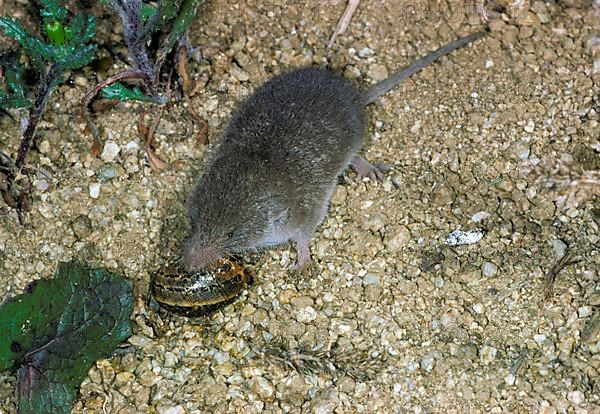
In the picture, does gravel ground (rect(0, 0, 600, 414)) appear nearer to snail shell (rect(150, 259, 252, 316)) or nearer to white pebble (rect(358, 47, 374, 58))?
white pebble (rect(358, 47, 374, 58))

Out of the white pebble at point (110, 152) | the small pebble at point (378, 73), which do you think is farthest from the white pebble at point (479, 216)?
the white pebble at point (110, 152)

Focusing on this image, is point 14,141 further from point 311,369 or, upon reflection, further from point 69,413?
point 311,369

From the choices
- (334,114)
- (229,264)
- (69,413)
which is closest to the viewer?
(69,413)

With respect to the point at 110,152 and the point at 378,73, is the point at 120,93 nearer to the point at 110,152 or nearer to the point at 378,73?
the point at 110,152

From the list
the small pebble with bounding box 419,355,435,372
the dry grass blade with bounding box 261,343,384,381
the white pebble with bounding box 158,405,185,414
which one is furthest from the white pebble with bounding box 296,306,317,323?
the white pebble with bounding box 158,405,185,414

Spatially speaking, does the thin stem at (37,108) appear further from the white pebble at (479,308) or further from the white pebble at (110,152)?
the white pebble at (479,308)

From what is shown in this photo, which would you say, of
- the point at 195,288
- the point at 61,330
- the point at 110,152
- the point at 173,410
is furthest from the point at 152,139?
the point at 173,410

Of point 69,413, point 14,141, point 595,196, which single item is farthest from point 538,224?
point 14,141
